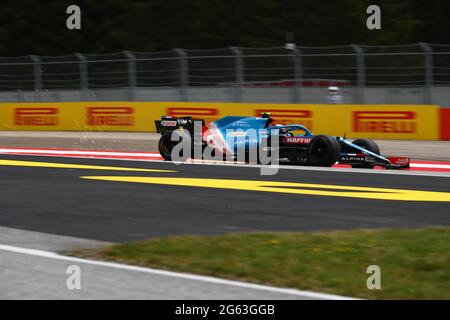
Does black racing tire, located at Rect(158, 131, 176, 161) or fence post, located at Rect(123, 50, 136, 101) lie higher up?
fence post, located at Rect(123, 50, 136, 101)

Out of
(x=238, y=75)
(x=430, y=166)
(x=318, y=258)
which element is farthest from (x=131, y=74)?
(x=318, y=258)

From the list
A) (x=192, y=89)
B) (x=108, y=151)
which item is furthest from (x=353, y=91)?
(x=108, y=151)

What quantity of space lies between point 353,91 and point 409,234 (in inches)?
487

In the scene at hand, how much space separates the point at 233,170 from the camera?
13.6 metres

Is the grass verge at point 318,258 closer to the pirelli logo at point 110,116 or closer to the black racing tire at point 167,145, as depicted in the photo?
the black racing tire at point 167,145

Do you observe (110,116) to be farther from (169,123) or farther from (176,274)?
(176,274)

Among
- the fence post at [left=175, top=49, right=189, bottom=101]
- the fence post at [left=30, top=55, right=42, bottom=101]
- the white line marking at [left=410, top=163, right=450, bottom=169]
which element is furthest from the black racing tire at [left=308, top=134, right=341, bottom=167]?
the fence post at [left=30, top=55, right=42, bottom=101]

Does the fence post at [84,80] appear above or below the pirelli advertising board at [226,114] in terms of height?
above

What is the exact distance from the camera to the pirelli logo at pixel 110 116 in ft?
74.7

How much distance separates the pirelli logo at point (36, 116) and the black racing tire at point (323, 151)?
39.9ft

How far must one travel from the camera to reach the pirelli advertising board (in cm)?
1872

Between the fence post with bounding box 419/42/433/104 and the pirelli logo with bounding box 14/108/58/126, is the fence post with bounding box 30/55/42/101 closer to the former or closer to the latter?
the pirelli logo with bounding box 14/108/58/126

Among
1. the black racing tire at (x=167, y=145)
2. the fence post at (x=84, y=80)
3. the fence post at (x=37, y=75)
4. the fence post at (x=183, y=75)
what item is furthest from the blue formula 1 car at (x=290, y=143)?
the fence post at (x=37, y=75)
